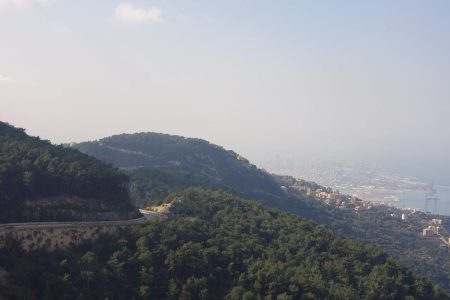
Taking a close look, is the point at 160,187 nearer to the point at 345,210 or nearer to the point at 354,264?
the point at 354,264

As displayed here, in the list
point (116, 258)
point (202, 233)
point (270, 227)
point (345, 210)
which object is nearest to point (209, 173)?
point (345, 210)

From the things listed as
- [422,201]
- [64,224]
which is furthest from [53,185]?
[422,201]

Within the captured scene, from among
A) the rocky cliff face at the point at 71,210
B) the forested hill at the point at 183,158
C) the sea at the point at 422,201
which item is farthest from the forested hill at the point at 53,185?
the sea at the point at 422,201

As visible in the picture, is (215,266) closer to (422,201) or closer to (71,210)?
(71,210)

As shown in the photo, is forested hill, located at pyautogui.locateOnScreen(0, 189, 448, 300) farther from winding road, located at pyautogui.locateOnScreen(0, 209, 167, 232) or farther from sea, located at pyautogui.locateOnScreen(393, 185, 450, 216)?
sea, located at pyautogui.locateOnScreen(393, 185, 450, 216)

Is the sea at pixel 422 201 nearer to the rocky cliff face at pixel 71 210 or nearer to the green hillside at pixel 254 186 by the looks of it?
the green hillside at pixel 254 186
